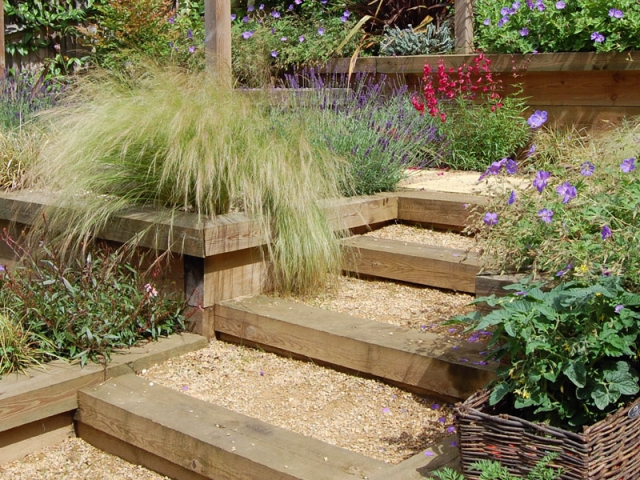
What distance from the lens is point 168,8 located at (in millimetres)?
7902

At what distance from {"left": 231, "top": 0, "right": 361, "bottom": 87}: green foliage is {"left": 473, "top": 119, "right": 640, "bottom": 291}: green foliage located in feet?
12.3

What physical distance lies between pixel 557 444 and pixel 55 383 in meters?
1.76

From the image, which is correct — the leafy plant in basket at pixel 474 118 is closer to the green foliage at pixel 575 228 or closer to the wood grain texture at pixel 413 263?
the wood grain texture at pixel 413 263

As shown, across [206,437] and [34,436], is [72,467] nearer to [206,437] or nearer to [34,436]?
[34,436]

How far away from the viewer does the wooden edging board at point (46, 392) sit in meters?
2.77

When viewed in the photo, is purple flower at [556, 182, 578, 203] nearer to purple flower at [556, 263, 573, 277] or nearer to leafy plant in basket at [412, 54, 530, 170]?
purple flower at [556, 263, 573, 277]

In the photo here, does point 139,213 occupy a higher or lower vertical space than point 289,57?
lower

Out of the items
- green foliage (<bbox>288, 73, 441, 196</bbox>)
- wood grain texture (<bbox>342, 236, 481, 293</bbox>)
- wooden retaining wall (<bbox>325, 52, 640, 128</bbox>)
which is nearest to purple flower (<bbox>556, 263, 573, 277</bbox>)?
wood grain texture (<bbox>342, 236, 481, 293</bbox>)

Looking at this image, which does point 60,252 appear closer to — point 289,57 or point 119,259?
point 119,259

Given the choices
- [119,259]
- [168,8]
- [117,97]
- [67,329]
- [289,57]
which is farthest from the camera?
[168,8]

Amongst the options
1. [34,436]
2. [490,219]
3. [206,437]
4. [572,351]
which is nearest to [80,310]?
[34,436]

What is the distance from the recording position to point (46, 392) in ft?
9.35

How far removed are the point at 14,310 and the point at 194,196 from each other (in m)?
0.85

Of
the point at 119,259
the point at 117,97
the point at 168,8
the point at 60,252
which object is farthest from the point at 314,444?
the point at 168,8
